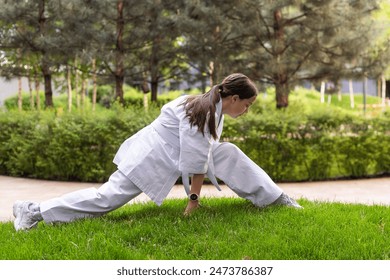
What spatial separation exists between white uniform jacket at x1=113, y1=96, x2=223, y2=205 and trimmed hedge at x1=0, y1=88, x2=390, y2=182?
3.85 m

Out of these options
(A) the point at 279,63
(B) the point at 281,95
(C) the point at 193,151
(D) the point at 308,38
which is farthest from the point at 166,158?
(D) the point at 308,38

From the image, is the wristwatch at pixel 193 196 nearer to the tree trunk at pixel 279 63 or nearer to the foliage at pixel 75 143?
the foliage at pixel 75 143

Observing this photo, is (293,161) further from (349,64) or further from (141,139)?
(349,64)

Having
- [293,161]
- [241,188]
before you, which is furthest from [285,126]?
[241,188]

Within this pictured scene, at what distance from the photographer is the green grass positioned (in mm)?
3754

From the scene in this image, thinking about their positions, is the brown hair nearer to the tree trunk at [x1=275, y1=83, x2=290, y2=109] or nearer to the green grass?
the green grass

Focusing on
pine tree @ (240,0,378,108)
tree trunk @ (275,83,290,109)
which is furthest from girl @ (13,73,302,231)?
tree trunk @ (275,83,290,109)

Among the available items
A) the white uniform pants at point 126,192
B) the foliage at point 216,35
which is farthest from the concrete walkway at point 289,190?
the foliage at point 216,35

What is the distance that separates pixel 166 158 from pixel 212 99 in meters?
0.60

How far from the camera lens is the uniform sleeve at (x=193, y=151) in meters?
4.19

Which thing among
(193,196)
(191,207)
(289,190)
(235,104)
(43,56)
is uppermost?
(43,56)

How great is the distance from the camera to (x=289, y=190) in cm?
756

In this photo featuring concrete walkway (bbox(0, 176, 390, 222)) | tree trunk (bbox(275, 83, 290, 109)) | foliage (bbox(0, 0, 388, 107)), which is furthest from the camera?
tree trunk (bbox(275, 83, 290, 109))

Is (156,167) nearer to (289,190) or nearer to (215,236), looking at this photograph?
(215,236)
